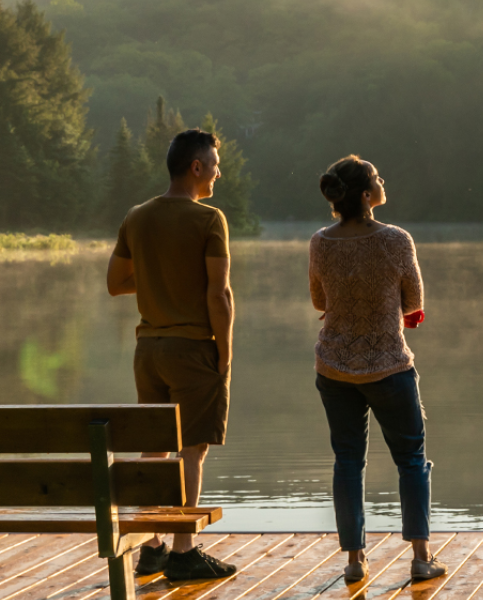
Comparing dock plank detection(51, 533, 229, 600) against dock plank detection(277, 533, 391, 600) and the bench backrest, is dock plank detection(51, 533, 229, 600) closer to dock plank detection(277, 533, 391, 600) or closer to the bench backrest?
dock plank detection(277, 533, 391, 600)

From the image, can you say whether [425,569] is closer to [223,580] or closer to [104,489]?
[223,580]

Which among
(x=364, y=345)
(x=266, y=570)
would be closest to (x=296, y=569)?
(x=266, y=570)

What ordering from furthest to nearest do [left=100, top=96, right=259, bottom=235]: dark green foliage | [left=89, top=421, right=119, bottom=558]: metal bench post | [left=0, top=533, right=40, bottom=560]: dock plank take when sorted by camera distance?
1. [left=100, top=96, right=259, bottom=235]: dark green foliage
2. [left=0, top=533, right=40, bottom=560]: dock plank
3. [left=89, top=421, right=119, bottom=558]: metal bench post

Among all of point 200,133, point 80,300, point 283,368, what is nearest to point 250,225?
point 80,300

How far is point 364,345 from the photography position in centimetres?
257

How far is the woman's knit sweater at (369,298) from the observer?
2549 mm

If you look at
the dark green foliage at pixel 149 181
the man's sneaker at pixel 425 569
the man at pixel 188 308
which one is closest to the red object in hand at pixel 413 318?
the man at pixel 188 308

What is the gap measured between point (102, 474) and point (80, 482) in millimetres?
73

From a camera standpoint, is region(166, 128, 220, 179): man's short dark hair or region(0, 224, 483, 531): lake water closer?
region(166, 128, 220, 179): man's short dark hair

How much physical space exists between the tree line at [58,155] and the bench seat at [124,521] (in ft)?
144

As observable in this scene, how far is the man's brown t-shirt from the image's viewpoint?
2680 millimetres

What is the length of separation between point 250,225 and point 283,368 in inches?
1585

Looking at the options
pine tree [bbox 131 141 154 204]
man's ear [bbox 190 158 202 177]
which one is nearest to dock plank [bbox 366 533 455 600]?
man's ear [bbox 190 158 202 177]

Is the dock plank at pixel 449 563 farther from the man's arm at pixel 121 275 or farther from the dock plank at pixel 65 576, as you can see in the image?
the man's arm at pixel 121 275
